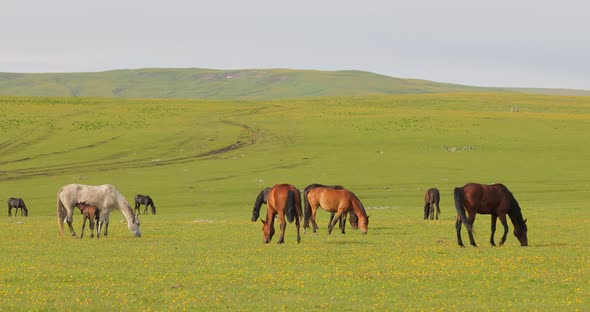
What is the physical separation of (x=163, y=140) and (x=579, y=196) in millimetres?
45878

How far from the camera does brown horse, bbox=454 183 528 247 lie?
78.3ft

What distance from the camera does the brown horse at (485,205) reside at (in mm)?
23859

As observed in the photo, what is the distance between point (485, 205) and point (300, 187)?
31.3m

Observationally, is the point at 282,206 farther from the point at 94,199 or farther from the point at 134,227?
the point at 94,199

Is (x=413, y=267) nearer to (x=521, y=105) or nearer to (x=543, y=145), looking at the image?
(x=543, y=145)

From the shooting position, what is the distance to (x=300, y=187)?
55.0 m

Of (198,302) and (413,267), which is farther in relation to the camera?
(413,267)

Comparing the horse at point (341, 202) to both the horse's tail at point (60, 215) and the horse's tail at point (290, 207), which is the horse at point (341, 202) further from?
the horse's tail at point (60, 215)

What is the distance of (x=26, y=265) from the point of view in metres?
20.4

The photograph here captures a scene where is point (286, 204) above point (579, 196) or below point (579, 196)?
above

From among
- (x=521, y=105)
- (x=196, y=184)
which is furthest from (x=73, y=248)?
(x=521, y=105)

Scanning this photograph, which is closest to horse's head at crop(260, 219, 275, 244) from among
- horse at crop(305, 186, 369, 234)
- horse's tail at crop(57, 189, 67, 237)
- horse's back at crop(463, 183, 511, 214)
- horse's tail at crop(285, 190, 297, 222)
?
horse's tail at crop(285, 190, 297, 222)

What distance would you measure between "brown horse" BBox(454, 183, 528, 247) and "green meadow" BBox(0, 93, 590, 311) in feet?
2.69

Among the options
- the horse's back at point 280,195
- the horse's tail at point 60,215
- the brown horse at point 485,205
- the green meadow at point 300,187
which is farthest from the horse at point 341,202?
the horse's tail at point 60,215
